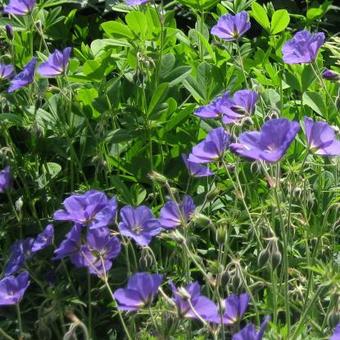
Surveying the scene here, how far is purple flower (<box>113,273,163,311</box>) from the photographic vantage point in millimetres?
1727

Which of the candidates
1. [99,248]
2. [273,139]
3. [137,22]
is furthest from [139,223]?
[137,22]

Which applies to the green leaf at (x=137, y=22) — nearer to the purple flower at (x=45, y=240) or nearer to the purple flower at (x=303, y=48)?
the purple flower at (x=303, y=48)

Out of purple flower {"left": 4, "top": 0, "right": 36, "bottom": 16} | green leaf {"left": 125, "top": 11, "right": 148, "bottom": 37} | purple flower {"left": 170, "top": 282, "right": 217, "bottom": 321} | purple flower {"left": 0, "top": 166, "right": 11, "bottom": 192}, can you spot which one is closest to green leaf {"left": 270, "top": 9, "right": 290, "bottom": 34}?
green leaf {"left": 125, "top": 11, "right": 148, "bottom": 37}

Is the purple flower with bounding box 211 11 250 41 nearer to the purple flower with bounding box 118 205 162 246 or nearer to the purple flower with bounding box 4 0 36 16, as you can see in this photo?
the purple flower with bounding box 4 0 36 16

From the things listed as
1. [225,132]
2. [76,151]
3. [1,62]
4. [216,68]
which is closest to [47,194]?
[76,151]

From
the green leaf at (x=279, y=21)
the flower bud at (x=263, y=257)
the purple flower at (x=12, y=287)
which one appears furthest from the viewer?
the green leaf at (x=279, y=21)

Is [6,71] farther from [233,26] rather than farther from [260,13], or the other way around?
[260,13]

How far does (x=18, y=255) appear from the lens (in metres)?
2.30

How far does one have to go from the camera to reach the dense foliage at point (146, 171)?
6.74ft

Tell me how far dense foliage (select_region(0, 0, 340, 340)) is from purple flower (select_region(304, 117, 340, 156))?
15 cm

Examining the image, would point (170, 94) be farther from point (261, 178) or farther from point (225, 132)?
point (225, 132)

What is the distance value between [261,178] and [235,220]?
0.28 m

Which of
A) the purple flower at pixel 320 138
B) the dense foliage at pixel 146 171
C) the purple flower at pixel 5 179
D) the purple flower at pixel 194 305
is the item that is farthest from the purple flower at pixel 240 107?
the purple flower at pixel 5 179

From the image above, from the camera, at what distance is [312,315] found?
1.97m
